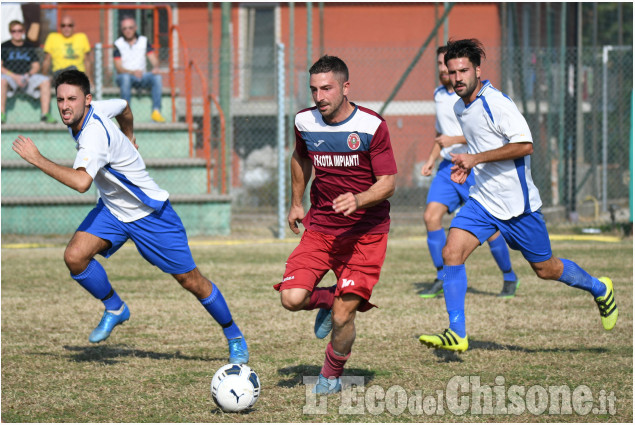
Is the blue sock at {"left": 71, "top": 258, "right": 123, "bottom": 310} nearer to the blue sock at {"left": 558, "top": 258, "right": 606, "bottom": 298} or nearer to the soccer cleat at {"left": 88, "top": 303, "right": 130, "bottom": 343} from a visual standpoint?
the soccer cleat at {"left": 88, "top": 303, "right": 130, "bottom": 343}

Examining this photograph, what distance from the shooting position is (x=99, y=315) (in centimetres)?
810

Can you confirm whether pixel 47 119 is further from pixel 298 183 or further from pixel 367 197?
pixel 367 197

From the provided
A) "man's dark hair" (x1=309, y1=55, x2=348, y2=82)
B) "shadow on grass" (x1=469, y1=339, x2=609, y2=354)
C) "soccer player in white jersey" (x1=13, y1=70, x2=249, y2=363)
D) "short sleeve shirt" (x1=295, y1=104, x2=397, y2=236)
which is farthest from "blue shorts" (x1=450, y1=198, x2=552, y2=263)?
"soccer player in white jersey" (x1=13, y1=70, x2=249, y2=363)

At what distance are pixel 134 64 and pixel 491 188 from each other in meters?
9.72

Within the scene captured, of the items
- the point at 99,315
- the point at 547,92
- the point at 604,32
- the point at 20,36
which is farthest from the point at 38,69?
the point at 604,32

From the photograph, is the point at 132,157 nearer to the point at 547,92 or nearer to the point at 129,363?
the point at 129,363

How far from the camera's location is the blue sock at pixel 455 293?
243 inches

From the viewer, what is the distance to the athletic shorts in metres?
5.47

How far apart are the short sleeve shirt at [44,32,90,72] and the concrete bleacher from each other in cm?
84

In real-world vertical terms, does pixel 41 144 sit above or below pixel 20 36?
below

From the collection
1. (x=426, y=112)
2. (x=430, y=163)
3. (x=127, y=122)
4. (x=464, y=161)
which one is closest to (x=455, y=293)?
(x=464, y=161)

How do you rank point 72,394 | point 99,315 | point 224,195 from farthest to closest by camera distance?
point 224,195, point 99,315, point 72,394

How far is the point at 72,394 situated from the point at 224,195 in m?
8.79

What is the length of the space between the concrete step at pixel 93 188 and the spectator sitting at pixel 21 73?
99 cm
